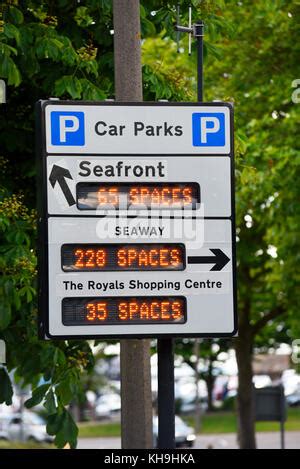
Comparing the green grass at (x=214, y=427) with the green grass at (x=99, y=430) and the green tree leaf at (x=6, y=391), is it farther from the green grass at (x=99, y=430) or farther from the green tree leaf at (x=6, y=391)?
the green tree leaf at (x=6, y=391)

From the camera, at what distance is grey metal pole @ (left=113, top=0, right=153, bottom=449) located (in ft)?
33.8

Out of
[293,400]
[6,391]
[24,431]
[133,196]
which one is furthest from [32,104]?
[293,400]

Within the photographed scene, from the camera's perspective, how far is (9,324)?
477 inches

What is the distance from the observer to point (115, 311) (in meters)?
8.77

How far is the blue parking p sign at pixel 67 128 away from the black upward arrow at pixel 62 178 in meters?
0.19

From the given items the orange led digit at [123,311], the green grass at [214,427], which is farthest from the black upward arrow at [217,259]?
the green grass at [214,427]

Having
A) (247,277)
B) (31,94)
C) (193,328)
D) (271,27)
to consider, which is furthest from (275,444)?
(193,328)

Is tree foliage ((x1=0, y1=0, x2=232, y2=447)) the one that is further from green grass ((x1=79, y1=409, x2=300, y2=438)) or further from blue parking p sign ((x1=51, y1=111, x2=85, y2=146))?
green grass ((x1=79, y1=409, x2=300, y2=438))

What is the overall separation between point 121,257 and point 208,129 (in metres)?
1.14

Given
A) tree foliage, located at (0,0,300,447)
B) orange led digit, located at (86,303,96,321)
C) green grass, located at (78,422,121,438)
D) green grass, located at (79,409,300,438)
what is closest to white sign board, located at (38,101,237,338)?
orange led digit, located at (86,303,96,321)

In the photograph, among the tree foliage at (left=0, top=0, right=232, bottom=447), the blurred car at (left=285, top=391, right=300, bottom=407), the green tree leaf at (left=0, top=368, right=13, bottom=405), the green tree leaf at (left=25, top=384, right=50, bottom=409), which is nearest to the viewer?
the tree foliage at (left=0, top=0, right=232, bottom=447)

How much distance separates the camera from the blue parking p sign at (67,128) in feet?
29.4

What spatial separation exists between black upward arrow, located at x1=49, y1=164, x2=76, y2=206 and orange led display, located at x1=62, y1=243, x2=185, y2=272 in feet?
1.16

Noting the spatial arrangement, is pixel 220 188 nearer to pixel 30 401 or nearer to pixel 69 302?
pixel 69 302
